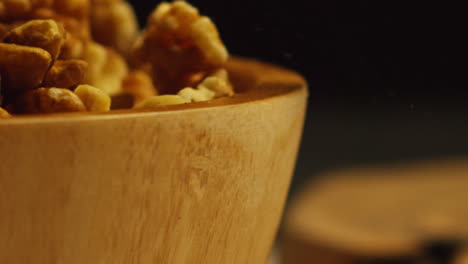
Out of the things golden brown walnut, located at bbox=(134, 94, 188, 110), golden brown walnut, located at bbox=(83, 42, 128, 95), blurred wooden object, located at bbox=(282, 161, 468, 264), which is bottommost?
blurred wooden object, located at bbox=(282, 161, 468, 264)

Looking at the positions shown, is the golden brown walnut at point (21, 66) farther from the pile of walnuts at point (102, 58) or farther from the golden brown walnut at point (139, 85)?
the golden brown walnut at point (139, 85)

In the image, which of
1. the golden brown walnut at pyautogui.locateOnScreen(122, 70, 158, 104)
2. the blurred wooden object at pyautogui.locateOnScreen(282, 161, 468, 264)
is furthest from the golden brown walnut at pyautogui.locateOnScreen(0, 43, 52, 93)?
the blurred wooden object at pyautogui.locateOnScreen(282, 161, 468, 264)

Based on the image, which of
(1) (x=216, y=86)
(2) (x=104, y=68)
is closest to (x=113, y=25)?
(2) (x=104, y=68)

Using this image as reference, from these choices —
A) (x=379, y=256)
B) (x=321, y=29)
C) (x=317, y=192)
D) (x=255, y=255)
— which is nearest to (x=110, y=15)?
(x=321, y=29)

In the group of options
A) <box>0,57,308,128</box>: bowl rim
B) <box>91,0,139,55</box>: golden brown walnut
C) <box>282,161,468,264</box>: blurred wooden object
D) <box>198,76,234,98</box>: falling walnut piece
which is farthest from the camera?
<box>282,161,468,264</box>: blurred wooden object

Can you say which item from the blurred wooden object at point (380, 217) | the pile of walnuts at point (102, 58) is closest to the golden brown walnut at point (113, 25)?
the pile of walnuts at point (102, 58)

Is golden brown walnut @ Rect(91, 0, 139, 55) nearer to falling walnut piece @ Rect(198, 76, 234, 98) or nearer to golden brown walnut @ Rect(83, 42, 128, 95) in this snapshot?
golden brown walnut @ Rect(83, 42, 128, 95)

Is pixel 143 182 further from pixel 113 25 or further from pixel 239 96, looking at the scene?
pixel 113 25
